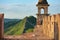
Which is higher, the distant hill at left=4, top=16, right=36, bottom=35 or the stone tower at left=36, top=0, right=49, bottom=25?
the stone tower at left=36, top=0, right=49, bottom=25

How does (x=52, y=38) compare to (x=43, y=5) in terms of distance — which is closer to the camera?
(x=52, y=38)

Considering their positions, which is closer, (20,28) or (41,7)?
(20,28)

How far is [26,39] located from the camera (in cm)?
754

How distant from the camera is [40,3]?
25.8 m

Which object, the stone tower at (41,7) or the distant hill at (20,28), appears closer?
the distant hill at (20,28)

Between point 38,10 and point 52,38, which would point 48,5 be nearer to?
point 38,10

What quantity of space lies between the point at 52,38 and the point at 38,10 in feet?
57.7

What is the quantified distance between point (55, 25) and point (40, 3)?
18.4m

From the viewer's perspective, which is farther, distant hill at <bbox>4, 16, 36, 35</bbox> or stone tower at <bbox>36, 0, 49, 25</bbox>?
stone tower at <bbox>36, 0, 49, 25</bbox>

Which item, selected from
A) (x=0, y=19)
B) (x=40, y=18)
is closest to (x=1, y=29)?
(x=0, y=19)

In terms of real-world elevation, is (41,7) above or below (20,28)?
above

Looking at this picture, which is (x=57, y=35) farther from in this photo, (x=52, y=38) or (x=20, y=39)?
(x=20, y=39)

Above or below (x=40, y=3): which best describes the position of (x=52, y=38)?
below

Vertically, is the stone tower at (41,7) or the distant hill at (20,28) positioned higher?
the stone tower at (41,7)
